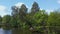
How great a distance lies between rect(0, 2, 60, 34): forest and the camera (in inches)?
1521

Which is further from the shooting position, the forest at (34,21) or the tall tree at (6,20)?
the tall tree at (6,20)

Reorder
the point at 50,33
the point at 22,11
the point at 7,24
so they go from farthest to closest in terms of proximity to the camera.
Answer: the point at 7,24
the point at 22,11
the point at 50,33

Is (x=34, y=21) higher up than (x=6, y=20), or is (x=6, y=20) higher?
(x=34, y=21)

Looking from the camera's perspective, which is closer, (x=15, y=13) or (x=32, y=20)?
(x=32, y=20)

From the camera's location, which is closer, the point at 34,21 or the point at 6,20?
the point at 34,21

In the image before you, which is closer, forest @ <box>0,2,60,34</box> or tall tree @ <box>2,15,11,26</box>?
forest @ <box>0,2,60,34</box>

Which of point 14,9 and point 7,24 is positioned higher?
point 14,9

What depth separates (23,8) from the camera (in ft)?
247

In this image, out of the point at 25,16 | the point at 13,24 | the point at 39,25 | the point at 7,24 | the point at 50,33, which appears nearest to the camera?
the point at 50,33

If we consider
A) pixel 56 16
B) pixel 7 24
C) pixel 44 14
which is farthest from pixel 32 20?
pixel 7 24

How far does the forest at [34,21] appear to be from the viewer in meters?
38.6

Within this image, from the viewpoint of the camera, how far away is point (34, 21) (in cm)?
5550

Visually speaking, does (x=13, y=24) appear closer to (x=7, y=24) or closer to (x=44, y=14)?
(x=7, y=24)

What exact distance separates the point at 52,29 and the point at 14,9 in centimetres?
3706
